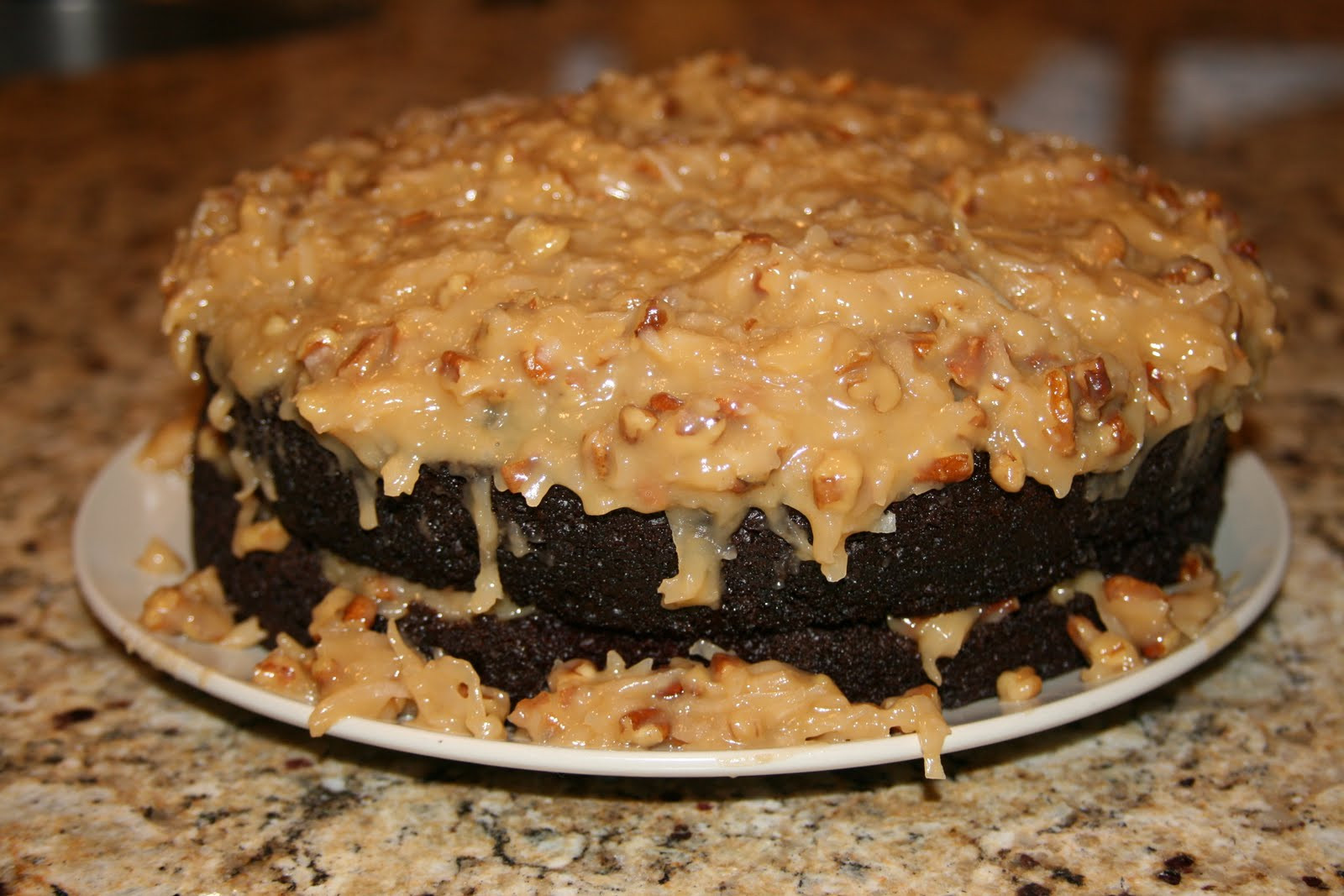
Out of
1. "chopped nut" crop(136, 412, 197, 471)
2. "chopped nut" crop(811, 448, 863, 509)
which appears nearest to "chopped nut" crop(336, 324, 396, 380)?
"chopped nut" crop(811, 448, 863, 509)

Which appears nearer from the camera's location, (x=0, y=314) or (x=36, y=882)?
(x=36, y=882)

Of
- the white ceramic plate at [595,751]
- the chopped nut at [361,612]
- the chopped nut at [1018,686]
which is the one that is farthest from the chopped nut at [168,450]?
the chopped nut at [1018,686]

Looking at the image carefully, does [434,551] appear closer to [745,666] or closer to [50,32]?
[745,666]

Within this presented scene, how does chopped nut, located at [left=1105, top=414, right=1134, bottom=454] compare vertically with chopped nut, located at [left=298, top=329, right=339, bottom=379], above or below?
below

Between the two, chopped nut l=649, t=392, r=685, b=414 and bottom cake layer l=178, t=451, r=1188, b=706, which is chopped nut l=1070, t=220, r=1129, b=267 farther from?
chopped nut l=649, t=392, r=685, b=414

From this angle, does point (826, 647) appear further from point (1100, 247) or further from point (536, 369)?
point (1100, 247)

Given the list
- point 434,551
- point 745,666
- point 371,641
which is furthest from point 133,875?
point 745,666

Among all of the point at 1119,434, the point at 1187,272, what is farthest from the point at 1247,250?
the point at 1119,434
